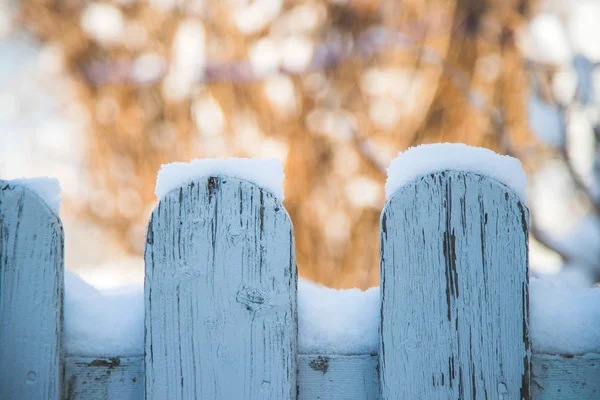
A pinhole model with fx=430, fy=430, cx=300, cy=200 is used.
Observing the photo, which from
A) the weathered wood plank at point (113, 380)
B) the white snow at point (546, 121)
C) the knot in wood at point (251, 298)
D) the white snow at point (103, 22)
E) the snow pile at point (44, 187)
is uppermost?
the white snow at point (103, 22)

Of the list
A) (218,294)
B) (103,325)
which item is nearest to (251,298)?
(218,294)

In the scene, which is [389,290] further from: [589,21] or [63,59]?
[63,59]

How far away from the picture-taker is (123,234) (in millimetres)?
3350

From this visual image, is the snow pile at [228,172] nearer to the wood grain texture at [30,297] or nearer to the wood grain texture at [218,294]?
the wood grain texture at [218,294]

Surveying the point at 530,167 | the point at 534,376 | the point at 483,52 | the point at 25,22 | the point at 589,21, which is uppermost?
the point at 25,22

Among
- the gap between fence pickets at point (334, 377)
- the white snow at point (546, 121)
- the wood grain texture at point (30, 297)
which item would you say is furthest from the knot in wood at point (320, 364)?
the white snow at point (546, 121)

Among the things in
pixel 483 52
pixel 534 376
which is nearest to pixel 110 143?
pixel 483 52

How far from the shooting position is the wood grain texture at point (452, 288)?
83cm

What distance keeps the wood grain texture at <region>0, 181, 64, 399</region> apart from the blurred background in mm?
2008

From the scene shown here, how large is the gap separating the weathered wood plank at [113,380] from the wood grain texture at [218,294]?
0.16ft

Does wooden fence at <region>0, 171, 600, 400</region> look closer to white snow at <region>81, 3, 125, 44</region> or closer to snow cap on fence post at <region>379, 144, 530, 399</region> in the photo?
snow cap on fence post at <region>379, 144, 530, 399</region>

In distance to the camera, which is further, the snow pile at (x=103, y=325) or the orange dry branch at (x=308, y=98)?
the orange dry branch at (x=308, y=98)

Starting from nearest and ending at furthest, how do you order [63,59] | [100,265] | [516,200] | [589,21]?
[516,200]
[589,21]
[63,59]
[100,265]

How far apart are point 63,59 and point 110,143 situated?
697mm
